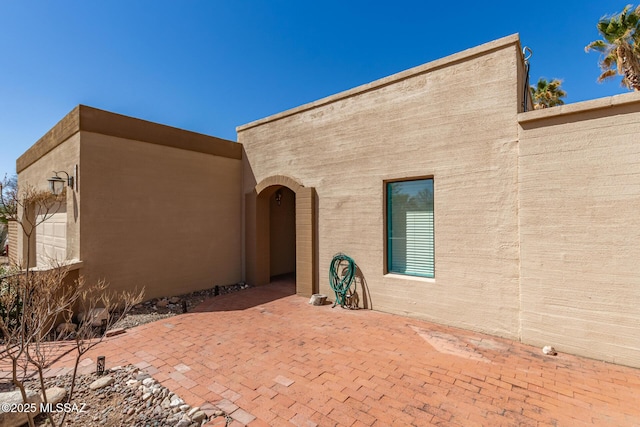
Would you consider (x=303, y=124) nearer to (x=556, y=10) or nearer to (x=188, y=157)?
(x=188, y=157)

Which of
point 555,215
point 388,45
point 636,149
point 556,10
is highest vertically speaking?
point 388,45

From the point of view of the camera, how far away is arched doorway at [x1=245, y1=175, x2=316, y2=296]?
6.97 meters

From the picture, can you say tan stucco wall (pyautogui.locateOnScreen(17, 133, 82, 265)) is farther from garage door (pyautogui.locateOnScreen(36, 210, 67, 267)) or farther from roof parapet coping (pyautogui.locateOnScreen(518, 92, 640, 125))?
roof parapet coping (pyautogui.locateOnScreen(518, 92, 640, 125))

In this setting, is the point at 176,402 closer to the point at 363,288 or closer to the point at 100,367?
the point at 100,367

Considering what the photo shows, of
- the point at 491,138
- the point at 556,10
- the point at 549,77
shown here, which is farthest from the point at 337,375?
the point at 549,77

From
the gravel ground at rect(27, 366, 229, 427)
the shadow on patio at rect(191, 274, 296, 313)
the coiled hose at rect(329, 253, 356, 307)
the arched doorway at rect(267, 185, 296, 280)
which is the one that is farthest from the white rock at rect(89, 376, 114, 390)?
the arched doorway at rect(267, 185, 296, 280)

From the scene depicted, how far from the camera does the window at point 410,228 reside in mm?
5418

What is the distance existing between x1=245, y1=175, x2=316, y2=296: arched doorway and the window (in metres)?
2.06

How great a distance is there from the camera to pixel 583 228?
388 cm

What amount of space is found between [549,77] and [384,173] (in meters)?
16.8

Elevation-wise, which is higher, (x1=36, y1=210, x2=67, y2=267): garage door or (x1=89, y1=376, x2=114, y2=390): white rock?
(x1=36, y1=210, x2=67, y2=267): garage door

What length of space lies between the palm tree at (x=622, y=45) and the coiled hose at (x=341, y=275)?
48.1 ft

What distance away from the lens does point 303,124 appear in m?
7.17

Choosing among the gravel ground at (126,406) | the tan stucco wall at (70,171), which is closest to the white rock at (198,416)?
the gravel ground at (126,406)
